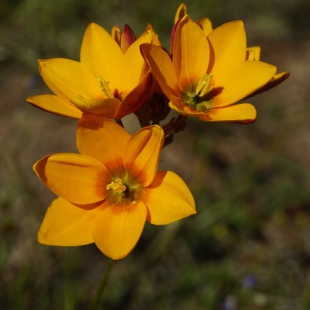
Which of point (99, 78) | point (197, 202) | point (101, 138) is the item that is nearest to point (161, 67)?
point (99, 78)

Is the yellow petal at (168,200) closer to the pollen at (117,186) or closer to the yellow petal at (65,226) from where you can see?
the pollen at (117,186)

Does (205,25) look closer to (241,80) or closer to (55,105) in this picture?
(241,80)

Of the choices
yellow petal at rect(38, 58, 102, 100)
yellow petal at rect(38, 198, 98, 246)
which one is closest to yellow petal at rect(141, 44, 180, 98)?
yellow petal at rect(38, 58, 102, 100)

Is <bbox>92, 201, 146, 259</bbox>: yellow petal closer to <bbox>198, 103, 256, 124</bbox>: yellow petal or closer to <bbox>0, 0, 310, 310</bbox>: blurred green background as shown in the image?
<bbox>198, 103, 256, 124</bbox>: yellow petal

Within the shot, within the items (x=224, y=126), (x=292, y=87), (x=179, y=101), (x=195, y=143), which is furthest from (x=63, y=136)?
(x=179, y=101)

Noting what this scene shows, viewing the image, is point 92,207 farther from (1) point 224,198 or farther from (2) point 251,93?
(1) point 224,198
